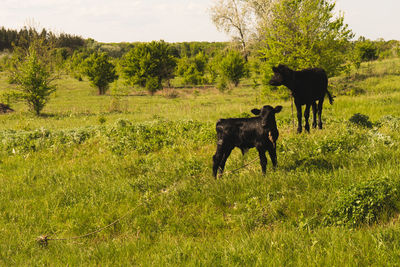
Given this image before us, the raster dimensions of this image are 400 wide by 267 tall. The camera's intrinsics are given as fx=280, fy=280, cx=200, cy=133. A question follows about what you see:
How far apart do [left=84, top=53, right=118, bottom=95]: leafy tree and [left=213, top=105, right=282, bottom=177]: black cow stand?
4203cm

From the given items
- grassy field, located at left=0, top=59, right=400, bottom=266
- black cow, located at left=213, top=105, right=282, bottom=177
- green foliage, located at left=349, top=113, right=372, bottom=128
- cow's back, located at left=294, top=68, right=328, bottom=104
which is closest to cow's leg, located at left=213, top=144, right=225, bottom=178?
black cow, located at left=213, top=105, right=282, bottom=177

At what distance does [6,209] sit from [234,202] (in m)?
4.53

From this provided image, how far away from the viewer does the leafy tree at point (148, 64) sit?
1843 inches

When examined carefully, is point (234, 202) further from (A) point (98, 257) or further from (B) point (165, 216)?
(A) point (98, 257)

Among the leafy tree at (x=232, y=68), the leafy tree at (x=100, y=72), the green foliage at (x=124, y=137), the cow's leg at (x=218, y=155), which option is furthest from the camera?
the leafy tree at (x=232, y=68)

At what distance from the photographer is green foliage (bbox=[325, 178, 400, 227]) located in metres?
3.83

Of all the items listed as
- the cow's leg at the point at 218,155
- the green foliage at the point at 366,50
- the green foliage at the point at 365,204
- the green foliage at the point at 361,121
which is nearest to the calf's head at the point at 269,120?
the cow's leg at the point at 218,155

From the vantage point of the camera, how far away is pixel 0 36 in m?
102

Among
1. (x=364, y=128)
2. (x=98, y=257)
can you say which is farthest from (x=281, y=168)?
(x=364, y=128)

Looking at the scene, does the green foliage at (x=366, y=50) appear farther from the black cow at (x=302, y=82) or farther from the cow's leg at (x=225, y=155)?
the cow's leg at (x=225, y=155)

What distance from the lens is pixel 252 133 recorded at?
4.96m

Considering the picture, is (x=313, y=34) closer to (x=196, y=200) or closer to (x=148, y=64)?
(x=196, y=200)

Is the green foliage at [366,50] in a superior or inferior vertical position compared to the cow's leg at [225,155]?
superior

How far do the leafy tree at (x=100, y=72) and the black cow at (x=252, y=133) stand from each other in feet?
138
